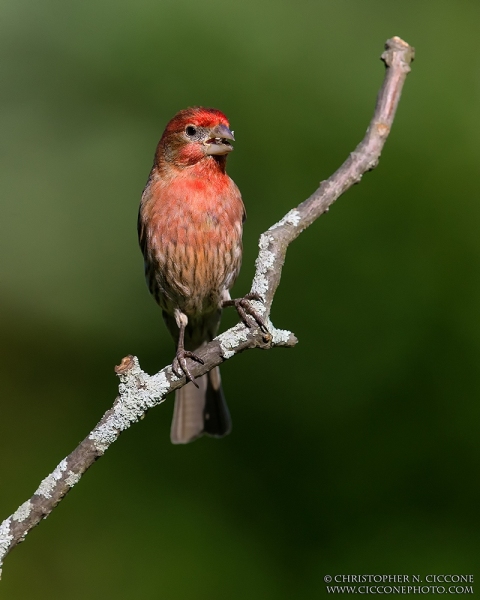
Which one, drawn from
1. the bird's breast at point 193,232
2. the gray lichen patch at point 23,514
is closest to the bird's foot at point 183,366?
the gray lichen patch at point 23,514

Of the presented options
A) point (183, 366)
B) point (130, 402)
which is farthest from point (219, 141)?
point (130, 402)

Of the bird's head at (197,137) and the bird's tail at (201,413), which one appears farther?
the bird's tail at (201,413)

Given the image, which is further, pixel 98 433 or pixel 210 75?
pixel 210 75

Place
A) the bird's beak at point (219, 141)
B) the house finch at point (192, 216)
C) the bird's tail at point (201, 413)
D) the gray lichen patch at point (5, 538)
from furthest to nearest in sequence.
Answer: the bird's tail at point (201, 413)
the house finch at point (192, 216)
the bird's beak at point (219, 141)
the gray lichen patch at point (5, 538)

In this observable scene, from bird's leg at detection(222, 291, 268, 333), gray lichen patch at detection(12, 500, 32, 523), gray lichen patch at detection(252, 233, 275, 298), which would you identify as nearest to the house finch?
bird's leg at detection(222, 291, 268, 333)

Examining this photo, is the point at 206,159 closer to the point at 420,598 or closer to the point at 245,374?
the point at 245,374

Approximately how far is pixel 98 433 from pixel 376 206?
1937mm

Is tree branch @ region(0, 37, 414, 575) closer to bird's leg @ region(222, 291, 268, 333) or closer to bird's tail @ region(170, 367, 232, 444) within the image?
bird's leg @ region(222, 291, 268, 333)

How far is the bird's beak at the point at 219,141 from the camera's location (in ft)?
13.3

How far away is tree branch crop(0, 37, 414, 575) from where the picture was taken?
2770 mm

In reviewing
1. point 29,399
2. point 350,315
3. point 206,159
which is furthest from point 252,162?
point 29,399

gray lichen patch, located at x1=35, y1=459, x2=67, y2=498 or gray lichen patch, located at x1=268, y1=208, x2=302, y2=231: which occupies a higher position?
gray lichen patch, located at x1=268, y1=208, x2=302, y2=231

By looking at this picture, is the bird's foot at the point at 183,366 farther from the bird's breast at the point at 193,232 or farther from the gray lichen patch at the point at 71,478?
the bird's breast at the point at 193,232

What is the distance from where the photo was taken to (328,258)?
13.4 ft
